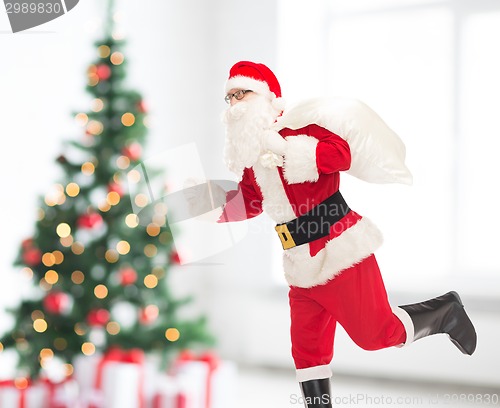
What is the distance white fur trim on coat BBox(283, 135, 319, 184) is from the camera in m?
1.48

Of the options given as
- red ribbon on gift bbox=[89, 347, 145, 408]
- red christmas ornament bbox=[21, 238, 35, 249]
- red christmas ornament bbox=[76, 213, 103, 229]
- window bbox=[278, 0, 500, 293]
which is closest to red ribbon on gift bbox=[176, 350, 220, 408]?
red ribbon on gift bbox=[89, 347, 145, 408]

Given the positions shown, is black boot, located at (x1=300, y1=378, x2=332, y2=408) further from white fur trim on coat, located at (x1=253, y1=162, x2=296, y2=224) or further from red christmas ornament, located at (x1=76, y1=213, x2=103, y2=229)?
red christmas ornament, located at (x1=76, y1=213, x2=103, y2=229)

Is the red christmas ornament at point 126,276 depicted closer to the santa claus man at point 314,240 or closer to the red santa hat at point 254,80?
the santa claus man at point 314,240

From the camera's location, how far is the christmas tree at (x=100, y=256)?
279 centimetres

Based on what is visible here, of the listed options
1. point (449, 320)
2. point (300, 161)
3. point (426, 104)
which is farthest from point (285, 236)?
point (426, 104)

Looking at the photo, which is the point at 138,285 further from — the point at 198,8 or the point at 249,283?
the point at 198,8

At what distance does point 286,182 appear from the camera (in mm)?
1571

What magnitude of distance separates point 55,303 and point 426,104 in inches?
83.9

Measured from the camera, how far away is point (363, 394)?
3350 millimetres

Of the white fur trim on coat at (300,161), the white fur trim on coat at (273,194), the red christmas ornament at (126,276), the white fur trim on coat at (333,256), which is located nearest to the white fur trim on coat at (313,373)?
the white fur trim on coat at (333,256)

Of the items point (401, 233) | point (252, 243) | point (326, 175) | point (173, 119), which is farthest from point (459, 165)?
point (326, 175)

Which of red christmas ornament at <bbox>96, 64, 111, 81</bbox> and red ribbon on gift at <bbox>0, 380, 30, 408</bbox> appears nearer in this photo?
red ribbon on gift at <bbox>0, 380, 30, 408</bbox>

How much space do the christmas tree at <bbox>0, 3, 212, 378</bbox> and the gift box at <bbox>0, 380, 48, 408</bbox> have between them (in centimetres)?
9

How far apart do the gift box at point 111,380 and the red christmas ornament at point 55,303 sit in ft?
0.69
